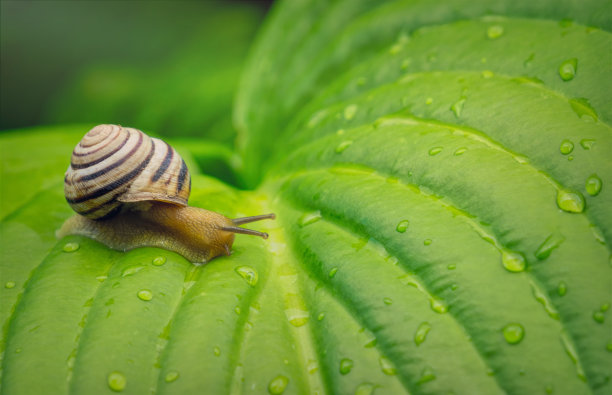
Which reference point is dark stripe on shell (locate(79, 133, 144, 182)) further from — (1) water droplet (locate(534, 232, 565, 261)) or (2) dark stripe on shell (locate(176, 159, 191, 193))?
(1) water droplet (locate(534, 232, 565, 261))

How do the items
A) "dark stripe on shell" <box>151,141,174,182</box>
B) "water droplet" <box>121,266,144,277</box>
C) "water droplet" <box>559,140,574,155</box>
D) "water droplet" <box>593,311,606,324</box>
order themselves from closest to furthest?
"water droplet" <box>593,311,606,324</box> < "water droplet" <box>559,140,574,155</box> < "water droplet" <box>121,266,144,277</box> < "dark stripe on shell" <box>151,141,174,182</box>

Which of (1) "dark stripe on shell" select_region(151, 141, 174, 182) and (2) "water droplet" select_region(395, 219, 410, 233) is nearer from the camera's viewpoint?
(2) "water droplet" select_region(395, 219, 410, 233)

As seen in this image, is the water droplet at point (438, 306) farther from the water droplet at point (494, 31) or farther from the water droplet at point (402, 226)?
the water droplet at point (494, 31)

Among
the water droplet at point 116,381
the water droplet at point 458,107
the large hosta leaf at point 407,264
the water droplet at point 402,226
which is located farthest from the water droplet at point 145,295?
the water droplet at point 458,107

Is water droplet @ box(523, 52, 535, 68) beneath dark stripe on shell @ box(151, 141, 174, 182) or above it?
above

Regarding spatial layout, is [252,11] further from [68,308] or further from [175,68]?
[68,308]

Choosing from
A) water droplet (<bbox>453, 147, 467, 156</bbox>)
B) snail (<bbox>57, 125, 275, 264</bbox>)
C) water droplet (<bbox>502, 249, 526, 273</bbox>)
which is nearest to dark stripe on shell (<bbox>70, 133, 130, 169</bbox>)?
snail (<bbox>57, 125, 275, 264</bbox>)

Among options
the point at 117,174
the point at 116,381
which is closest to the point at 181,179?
the point at 117,174
